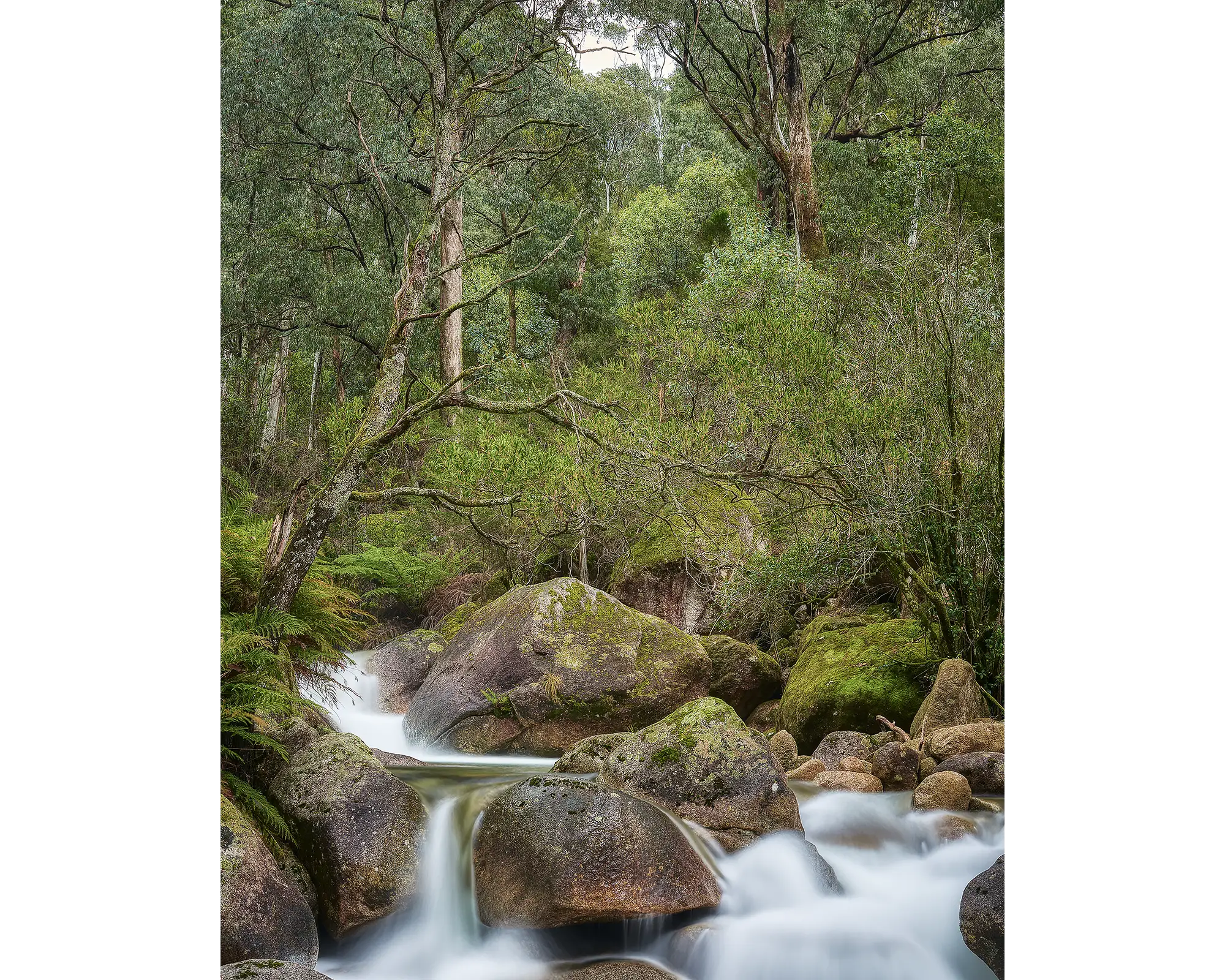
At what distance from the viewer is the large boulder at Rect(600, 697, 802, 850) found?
4.67 metres

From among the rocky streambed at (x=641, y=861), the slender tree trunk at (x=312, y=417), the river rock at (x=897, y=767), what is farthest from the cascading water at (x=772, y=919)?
the slender tree trunk at (x=312, y=417)

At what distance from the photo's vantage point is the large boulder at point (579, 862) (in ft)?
13.0

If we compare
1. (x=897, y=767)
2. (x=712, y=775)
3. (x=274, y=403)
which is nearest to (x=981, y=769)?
(x=897, y=767)

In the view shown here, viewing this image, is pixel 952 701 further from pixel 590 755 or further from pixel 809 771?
pixel 590 755

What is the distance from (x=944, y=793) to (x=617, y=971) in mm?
2128

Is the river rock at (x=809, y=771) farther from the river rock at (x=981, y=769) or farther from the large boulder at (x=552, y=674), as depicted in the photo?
the large boulder at (x=552, y=674)

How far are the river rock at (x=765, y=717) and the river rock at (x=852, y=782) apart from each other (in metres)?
1.48

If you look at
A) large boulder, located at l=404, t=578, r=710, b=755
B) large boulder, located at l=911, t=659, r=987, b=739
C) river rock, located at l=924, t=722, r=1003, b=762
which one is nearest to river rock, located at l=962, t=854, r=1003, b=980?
river rock, located at l=924, t=722, r=1003, b=762

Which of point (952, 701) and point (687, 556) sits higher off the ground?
point (687, 556)

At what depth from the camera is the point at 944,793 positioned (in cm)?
507

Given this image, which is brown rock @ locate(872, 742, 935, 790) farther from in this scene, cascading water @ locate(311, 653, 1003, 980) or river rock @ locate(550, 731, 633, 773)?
river rock @ locate(550, 731, 633, 773)
